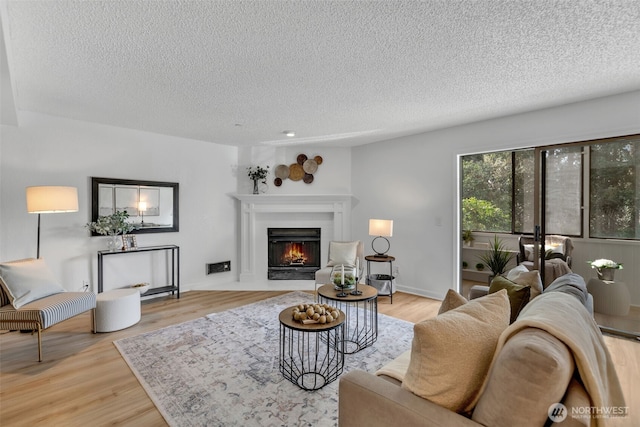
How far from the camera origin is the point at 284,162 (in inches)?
213

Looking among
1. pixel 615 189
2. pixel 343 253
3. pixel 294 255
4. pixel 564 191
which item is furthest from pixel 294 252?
pixel 615 189

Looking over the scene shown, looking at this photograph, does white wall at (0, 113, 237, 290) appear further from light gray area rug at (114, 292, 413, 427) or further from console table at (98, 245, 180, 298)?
light gray area rug at (114, 292, 413, 427)

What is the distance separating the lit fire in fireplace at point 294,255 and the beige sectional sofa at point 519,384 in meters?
4.26

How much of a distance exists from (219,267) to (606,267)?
16.7 ft

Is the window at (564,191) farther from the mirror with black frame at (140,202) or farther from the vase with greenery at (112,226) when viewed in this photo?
the vase with greenery at (112,226)

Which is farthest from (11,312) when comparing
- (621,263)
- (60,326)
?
(621,263)

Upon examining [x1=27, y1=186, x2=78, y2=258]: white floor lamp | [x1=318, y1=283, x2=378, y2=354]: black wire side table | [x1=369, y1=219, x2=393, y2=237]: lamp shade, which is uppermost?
[x1=27, y1=186, x2=78, y2=258]: white floor lamp

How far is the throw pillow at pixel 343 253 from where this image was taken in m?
4.55

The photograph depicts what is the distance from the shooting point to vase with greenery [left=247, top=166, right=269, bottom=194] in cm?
524

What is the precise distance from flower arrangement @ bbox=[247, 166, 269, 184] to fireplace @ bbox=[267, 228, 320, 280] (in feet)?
3.01

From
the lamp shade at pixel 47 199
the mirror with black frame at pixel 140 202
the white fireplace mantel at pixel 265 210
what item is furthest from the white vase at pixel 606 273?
the lamp shade at pixel 47 199

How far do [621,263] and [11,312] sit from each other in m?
5.69

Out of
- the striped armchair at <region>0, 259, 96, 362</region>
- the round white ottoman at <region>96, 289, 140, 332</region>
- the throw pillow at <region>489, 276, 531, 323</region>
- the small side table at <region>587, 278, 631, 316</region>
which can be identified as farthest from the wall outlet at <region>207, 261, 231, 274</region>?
the small side table at <region>587, 278, 631, 316</region>

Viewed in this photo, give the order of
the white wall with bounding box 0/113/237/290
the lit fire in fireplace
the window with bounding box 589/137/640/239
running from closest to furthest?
the window with bounding box 589/137/640/239
the white wall with bounding box 0/113/237/290
the lit fire in fireplace
